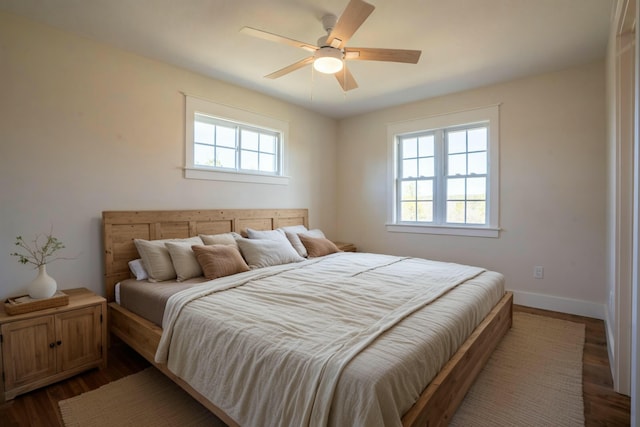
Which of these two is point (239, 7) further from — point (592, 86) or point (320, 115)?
point (592, 86)

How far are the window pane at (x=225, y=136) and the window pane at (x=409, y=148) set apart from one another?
8.03 feet

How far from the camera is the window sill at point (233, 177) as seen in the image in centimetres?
334

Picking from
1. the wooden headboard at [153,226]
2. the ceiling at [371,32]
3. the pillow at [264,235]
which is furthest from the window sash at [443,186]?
the wooden headboard at [153,226]

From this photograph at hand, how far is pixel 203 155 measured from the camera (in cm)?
349

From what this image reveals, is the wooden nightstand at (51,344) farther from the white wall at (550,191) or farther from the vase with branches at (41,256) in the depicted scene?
the white wall at (550,191)

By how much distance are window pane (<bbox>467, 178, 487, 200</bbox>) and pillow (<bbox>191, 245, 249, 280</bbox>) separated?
2969mm

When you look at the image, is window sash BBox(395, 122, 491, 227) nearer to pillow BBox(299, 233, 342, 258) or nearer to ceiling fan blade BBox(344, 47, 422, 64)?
pillow BBox(299, 233, 342, 258)

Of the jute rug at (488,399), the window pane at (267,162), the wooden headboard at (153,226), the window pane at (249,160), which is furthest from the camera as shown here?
the window pane at (267,162)

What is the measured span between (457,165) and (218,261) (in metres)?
3.24

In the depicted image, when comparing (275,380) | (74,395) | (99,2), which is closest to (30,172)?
(99,2)

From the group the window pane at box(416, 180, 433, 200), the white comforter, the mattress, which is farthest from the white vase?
the window pane at box(416, 180, 433, 200)

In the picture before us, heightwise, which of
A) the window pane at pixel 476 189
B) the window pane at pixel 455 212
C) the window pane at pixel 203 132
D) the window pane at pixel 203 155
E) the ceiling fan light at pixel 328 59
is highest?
the ceiling fan light at pixel 328 59

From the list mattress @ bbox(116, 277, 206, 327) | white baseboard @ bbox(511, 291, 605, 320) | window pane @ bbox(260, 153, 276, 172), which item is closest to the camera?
mattress @ bbox(116, 277, 206, 327)

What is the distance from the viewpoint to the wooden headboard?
269 cm
